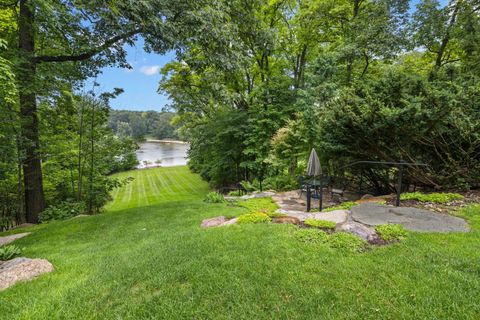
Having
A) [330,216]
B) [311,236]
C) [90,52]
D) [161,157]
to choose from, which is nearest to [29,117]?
[90,52]

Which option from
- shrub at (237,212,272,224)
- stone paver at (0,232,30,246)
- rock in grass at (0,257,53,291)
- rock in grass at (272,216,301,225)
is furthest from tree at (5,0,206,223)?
rock in grass at (272,216,301,225)

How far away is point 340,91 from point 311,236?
446 centimetres

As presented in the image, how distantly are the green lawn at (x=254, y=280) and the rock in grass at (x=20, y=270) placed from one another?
160 mm

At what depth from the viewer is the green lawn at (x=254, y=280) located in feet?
6.49

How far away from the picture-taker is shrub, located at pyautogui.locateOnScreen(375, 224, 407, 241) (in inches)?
123

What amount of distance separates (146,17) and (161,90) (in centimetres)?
1002

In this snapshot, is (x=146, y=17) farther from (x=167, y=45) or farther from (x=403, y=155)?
(x=403, y=155)

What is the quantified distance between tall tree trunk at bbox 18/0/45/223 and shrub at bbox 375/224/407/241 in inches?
278

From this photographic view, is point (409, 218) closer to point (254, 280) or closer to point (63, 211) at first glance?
point (254, 280)

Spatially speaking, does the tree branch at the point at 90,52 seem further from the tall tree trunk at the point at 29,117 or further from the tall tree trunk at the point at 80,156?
the tall tree trunk at the point at 80,156

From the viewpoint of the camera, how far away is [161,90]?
13922 mm

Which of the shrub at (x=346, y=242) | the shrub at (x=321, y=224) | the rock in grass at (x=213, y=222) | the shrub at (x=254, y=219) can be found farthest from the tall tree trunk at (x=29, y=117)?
the shrub at (x=346, y=242)

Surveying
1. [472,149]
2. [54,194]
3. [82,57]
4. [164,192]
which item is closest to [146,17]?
[82,57]

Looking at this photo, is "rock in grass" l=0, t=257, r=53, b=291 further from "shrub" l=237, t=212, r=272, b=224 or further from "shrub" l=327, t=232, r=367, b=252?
"shrub" l=327, t=232, r=367, b=252
